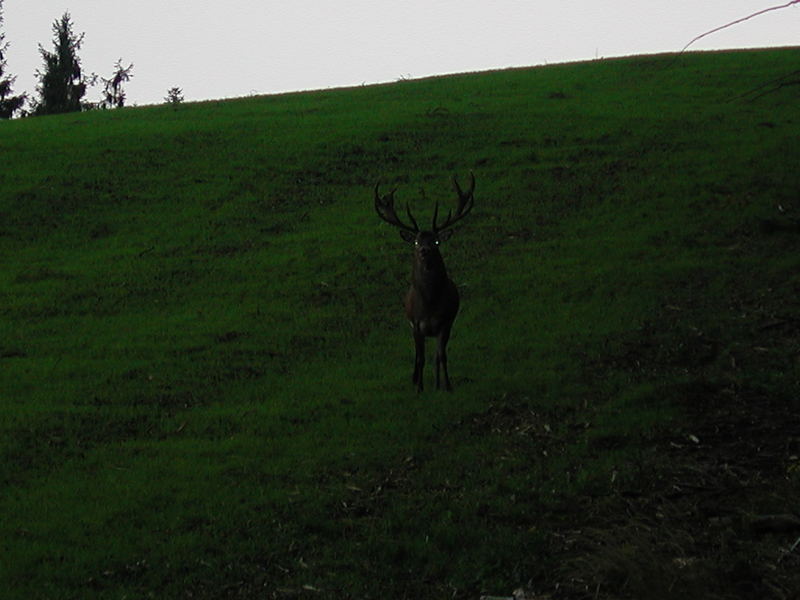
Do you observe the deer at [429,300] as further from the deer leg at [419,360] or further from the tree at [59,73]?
the tree at [59,73]

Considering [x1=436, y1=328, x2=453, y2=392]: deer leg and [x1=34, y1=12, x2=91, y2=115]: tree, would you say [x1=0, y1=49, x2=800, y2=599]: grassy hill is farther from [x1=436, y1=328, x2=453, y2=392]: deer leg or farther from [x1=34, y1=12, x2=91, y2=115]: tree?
[x1=34, y1=12, x2=91, y2=115]: tree

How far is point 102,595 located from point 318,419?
5.53 m

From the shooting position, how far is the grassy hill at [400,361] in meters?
10.1

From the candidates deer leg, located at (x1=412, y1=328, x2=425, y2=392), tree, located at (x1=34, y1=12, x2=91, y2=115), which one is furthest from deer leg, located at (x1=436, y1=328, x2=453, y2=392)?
tree, located at (x1=34, y1=12, x2=91, y2=115)

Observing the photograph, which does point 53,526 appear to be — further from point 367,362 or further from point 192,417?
point 367,362

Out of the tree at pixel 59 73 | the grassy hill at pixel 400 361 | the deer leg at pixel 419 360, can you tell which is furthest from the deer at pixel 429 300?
the tree at pixel 59 73

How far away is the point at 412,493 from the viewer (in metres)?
11.8

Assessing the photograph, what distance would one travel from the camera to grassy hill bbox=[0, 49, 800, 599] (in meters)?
10.1

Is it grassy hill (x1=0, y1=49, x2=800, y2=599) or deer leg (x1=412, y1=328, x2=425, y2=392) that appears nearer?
grassy hill (x1=0, y1=49, x2=800, y2=599)

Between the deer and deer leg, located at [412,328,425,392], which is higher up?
the deer

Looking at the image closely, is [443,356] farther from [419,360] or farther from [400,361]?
[400,361]

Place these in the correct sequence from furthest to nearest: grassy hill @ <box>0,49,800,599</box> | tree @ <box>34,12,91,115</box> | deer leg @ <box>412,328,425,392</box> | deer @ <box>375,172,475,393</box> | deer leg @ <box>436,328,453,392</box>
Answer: tree @ <box>34,12,91,115</box>
deer @ <box>375,172,475,393</box>
deer leg @ <box>412,328,425,392</box>
deer leg @ <box>436,328,453,392</box>
grassy hill @ <box>0,49,800,599</box>

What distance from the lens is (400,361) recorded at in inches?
696

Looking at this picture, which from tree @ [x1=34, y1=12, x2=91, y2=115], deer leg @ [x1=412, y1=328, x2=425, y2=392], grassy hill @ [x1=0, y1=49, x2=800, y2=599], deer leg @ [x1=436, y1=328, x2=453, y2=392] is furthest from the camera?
tree @ [x1=34, y1=12, x2=91, y2=115]
